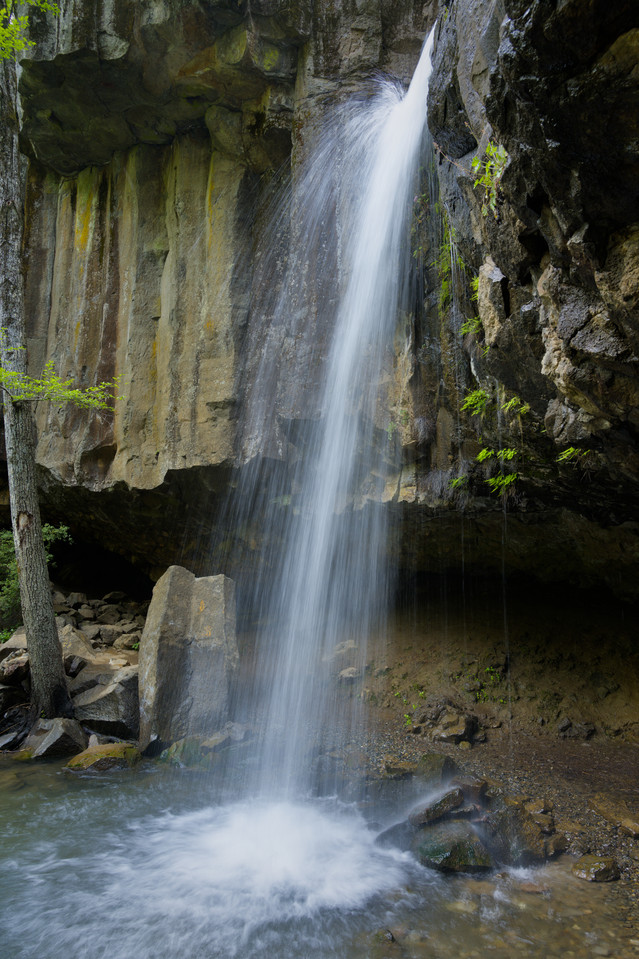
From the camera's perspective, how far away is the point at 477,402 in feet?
21.5

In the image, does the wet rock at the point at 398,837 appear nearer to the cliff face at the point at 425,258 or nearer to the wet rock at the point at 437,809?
the wet rock at the point at 437,809

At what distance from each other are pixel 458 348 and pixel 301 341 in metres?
3.14

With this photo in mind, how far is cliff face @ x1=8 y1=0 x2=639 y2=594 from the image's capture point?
10.2 feet

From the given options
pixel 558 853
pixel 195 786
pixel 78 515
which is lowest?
pixel 195 786

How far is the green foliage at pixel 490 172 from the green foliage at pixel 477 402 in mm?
2366

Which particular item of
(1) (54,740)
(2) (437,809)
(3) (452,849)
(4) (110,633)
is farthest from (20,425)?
(3) (452,849)

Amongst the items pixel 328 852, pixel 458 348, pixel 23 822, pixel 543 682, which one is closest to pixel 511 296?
pixel 458 348

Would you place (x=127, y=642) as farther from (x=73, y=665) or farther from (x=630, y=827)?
(x=630, y=827)

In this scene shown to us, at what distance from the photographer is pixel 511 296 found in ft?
15.1

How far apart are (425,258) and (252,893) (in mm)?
7331

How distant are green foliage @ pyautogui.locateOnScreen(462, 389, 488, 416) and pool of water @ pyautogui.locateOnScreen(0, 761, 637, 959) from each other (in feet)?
14.5

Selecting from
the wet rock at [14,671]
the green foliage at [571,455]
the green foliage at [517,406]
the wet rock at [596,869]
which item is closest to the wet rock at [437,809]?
the wet rock at [596,869]

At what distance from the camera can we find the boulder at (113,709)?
7.91m

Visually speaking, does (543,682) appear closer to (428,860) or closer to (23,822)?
(428,860)
